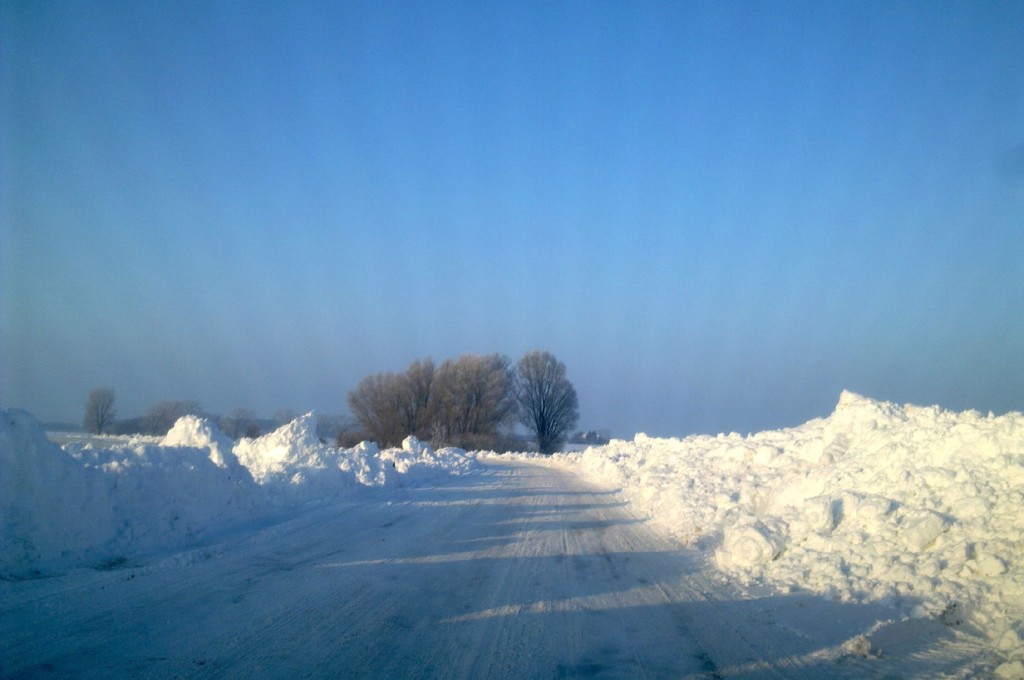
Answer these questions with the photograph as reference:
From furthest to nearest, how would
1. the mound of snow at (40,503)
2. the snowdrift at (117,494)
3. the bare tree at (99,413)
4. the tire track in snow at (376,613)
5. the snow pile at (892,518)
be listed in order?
the bare tree at (99,413)
the snowdrift at (117,494)
the mound of snow at (40,503)
the snow pile at (892,518)
the tire track in snow at (376,613)

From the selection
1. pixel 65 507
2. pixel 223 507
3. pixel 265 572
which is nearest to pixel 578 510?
pixel 223 507

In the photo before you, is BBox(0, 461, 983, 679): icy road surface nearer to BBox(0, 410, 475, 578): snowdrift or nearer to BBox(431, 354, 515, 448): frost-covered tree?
BBox(0, 410, 475, 578): snowdrift

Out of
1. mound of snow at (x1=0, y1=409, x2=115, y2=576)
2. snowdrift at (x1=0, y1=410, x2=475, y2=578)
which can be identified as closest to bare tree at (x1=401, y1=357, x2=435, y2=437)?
snowdrift at (x1=0, y1=410, x2=475, y2=578)

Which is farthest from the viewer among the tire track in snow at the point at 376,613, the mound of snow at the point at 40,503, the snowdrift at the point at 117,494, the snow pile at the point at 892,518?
the snowdrift at the point at 117,494

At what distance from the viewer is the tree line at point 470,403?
60.9m

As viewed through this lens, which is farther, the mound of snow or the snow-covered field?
the mound of snow

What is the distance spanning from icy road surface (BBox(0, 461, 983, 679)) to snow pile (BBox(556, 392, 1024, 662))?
0.65 metres

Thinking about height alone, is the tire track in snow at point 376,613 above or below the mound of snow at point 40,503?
below

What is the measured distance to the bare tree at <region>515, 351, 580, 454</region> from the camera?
72.5m

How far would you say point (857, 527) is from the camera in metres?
8.48

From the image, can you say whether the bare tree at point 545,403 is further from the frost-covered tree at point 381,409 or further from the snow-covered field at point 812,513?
the snow-covered field at point 812,513

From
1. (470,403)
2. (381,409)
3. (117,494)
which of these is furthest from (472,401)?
(117,494)

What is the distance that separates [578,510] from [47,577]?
426 inches

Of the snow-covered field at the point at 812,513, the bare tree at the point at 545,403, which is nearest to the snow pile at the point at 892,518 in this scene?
the snow-covered field at the point at 812,513
